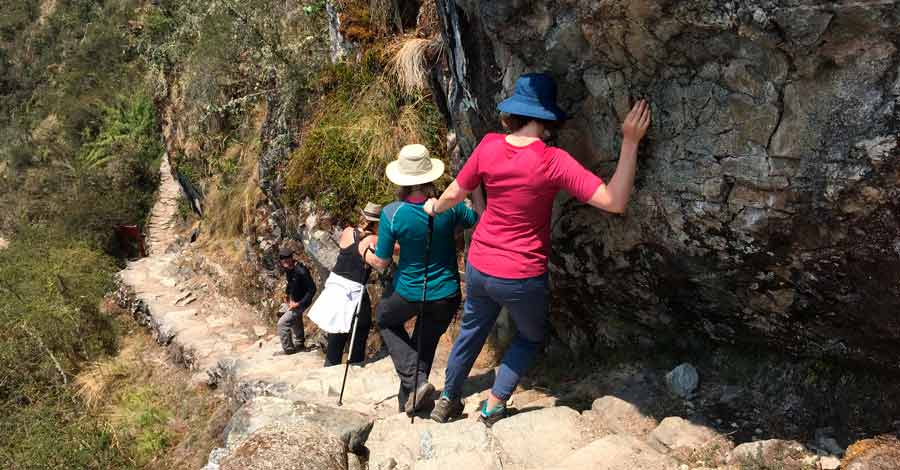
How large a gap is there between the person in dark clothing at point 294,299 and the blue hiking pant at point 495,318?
12.1 ft

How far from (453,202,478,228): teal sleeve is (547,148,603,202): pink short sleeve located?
0.95 metres

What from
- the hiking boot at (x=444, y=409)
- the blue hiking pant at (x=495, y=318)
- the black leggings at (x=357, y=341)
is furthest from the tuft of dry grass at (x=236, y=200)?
the blue hiking pant at (x=495, y=318)

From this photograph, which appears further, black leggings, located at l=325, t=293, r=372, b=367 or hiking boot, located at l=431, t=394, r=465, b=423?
black leggings, located at l=325, t=293, r=372, b=367

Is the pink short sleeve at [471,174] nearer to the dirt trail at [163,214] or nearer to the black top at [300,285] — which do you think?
the black top at [300,285]

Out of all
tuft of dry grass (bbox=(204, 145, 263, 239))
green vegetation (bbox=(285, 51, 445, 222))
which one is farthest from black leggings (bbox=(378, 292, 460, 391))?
tuft of dry grass (bbox=(204, 145, 263, 239))

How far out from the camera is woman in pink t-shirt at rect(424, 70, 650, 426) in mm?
3482

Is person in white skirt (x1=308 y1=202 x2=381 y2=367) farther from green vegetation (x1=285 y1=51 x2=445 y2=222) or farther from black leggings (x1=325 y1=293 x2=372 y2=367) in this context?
green vegetation (x1=285 y1=51 x2=445 y2=222)

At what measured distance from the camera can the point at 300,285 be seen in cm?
760

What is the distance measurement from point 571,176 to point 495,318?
3.49 feet

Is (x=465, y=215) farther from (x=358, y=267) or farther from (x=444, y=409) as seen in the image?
(x=358, y=267)

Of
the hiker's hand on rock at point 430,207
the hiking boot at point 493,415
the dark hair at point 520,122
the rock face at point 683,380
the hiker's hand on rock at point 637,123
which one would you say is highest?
the hiker's hand on rock at point 637,123

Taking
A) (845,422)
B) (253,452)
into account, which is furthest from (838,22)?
(253,452)

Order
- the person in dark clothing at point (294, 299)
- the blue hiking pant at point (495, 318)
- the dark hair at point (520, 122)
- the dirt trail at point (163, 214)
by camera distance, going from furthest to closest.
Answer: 1. the dirt trail at point (163, 214)
2. the person in dark clothing at point (294, 299)
3. the blue hiking pant at point (495, 318)
4. the dark hair at point (520, 122)

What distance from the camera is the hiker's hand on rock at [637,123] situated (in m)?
3.45
